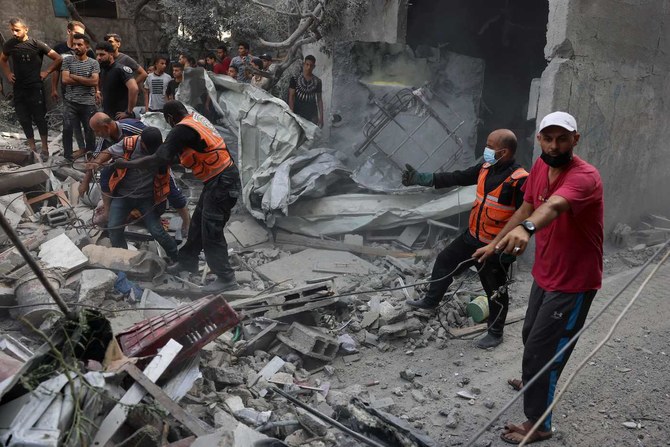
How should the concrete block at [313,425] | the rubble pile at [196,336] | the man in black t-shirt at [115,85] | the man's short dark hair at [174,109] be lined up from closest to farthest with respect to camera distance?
the rubble pile at [196,336], the concrete block at [313,425], the man's short dark hair at [174,109], the man in black t-shirt at [115,85]

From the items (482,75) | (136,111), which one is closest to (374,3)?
(482,75)

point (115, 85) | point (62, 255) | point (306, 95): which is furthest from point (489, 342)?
point (115, 85)

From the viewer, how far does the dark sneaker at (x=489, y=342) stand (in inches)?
168

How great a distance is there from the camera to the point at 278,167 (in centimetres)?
659

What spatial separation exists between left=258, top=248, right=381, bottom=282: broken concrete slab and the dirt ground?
5.10 ft

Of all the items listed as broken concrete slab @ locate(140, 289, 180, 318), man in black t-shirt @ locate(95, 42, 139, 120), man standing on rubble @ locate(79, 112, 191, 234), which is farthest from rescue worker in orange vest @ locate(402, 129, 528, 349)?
man in black t-shirt @ locate(95, 42, 139, 120)

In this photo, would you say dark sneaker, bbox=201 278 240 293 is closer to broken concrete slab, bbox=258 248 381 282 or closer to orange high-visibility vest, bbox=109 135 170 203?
broken concrete slab, bbox=258 248 381 282

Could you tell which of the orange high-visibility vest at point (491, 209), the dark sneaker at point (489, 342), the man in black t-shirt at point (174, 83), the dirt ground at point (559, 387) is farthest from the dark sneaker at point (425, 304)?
the man in black t-shirt at point (174, 83)

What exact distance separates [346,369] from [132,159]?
2878 millimetres

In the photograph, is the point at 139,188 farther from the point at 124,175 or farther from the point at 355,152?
the point at 355,152

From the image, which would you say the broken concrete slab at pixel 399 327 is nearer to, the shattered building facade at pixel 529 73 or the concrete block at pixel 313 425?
the concrete block at pixel 313 425

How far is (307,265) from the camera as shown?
5.88 m

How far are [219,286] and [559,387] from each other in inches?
124

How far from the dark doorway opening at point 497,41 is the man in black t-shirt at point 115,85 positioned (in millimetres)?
4380
